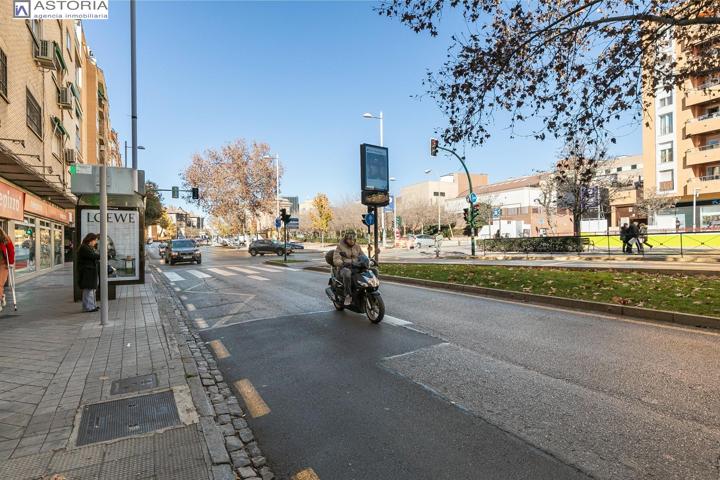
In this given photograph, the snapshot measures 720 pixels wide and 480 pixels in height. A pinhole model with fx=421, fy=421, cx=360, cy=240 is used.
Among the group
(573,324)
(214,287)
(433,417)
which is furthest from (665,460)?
(214,287)

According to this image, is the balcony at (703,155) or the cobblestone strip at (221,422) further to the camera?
the balcony at (703,155)

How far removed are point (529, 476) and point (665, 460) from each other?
3.10 feet

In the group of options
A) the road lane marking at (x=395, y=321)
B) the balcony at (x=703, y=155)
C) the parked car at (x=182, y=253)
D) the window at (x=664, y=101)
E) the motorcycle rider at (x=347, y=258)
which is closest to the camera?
the road lane marking at (x=395, y=321)

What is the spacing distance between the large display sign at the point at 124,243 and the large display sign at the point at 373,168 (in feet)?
28.1

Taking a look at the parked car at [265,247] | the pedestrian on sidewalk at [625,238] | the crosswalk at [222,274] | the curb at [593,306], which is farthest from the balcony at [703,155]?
the curb at [593,306]

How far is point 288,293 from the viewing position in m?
11.3

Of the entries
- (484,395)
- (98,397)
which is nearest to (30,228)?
(98,397)

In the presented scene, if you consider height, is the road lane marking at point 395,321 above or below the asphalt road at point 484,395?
above

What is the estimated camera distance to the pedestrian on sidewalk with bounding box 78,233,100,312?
8398mm

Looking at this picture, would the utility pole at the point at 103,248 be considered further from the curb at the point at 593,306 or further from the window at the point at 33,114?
the window at the point at 33,114

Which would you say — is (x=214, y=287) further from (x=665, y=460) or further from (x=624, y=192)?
(x=624, y=192)

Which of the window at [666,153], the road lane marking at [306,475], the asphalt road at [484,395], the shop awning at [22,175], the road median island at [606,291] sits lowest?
the road lane marking at [306,475]

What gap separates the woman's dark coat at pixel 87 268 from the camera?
27.6 feet

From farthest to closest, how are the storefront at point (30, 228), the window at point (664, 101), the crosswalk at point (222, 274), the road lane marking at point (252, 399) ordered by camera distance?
1. the window at point (664, 101)
2. the crosswalk at point (222, 274)
3. the storefront at point (30, 228)
4. the road lane marking at point (252, 399)
